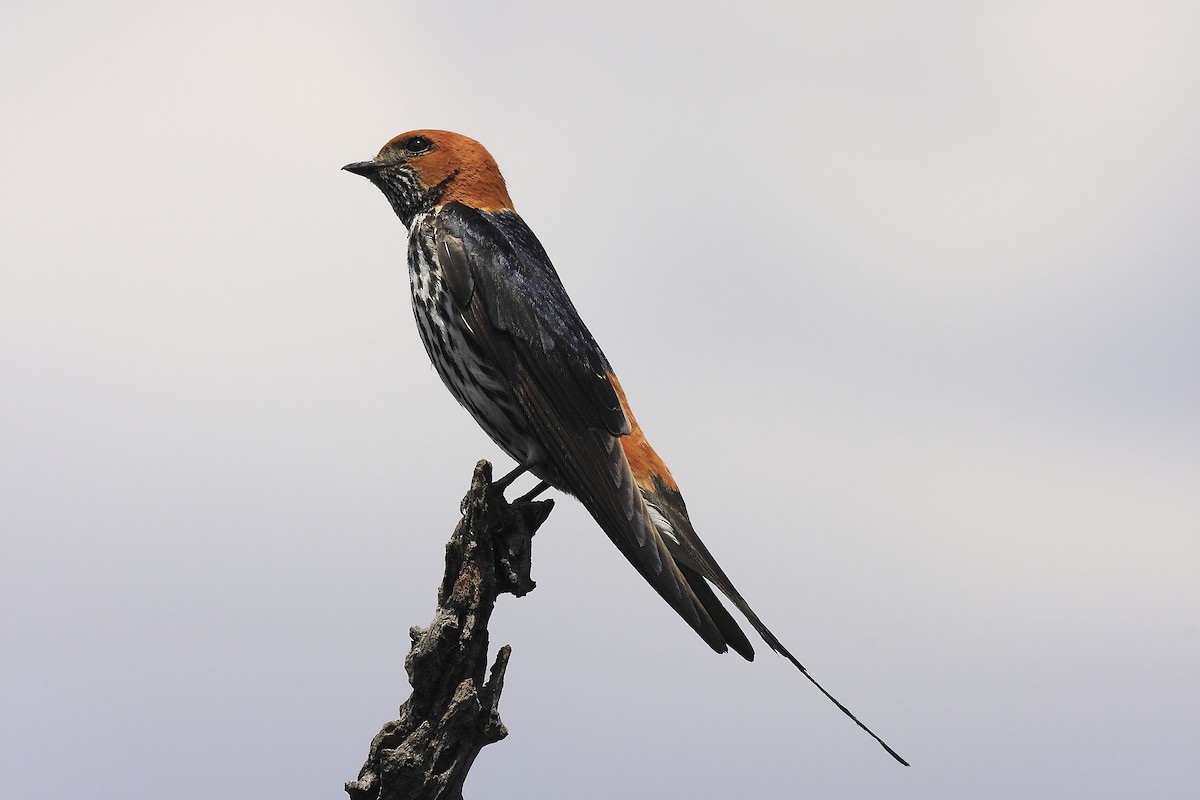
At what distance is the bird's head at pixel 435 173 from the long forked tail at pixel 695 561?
2.61 meters

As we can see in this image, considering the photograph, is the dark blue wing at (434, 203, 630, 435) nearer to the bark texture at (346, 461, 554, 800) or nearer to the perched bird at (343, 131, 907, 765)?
the perched bird at (343, 131, 907, 765)

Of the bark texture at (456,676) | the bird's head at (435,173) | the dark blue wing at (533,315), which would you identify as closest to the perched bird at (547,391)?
the dark blue wing at (533,315)

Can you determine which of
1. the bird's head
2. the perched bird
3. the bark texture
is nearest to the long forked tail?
the perched bird

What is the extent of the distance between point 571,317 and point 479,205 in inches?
Result: 48.2

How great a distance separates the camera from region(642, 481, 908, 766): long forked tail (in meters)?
6.79

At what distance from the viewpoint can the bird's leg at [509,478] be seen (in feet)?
22.7

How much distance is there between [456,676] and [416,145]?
4.20 meters

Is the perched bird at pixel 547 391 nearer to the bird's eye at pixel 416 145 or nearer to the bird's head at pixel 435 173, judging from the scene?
the bird's head at pixel 435 173

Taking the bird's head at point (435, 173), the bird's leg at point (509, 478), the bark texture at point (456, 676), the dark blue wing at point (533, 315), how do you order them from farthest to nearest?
the bird's head at point (435, 173)
the dark blue wing at point (533, 315)
the bird's leg at point (509, 478)
the bark texture at point (456, 676)

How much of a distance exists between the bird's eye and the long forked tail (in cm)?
316

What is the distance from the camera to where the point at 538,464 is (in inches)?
296

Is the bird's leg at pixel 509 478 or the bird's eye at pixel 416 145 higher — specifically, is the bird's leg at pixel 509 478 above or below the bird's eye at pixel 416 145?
below

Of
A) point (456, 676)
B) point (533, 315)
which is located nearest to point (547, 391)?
point (533, 315)

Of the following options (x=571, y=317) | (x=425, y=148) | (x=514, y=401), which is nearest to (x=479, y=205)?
(x=425, y=148)
